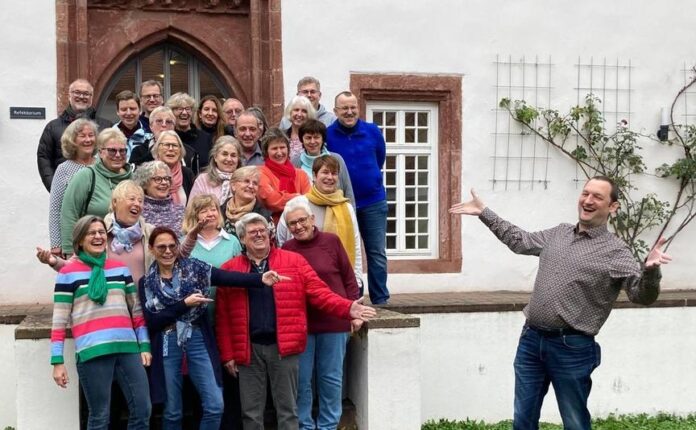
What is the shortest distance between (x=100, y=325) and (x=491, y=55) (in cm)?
590

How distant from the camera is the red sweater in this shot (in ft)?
19.9

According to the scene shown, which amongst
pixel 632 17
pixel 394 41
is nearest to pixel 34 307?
pixel 394 41

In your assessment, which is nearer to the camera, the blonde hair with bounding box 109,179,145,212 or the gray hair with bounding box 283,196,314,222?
the blonde hair with bounding box 109,179,145,212

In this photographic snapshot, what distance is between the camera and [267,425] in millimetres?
6539

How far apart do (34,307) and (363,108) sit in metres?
3.66

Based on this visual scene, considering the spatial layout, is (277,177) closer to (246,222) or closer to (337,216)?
(337,216)

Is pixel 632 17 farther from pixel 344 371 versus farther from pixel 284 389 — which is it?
pixel 284 389

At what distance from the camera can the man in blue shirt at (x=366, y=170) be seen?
7438 mm

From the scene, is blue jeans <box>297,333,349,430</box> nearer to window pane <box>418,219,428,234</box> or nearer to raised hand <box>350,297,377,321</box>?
raised hand <box>350,297,377,321</box>

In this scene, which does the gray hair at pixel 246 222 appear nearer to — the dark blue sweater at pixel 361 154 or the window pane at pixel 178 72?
the dark blue sweater at pixel 361 154

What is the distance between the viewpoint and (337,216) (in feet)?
21.6

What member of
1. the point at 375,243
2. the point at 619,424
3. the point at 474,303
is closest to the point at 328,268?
the point at 375,243

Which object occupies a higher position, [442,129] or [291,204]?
[442,129]

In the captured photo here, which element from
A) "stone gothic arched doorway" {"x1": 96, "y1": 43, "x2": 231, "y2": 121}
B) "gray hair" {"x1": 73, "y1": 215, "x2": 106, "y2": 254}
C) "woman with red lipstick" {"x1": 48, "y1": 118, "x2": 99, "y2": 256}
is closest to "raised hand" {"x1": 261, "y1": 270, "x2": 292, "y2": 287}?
"gray hair" {"x1": 73, "y1": 215, "x2": 106, "y2": 254}
